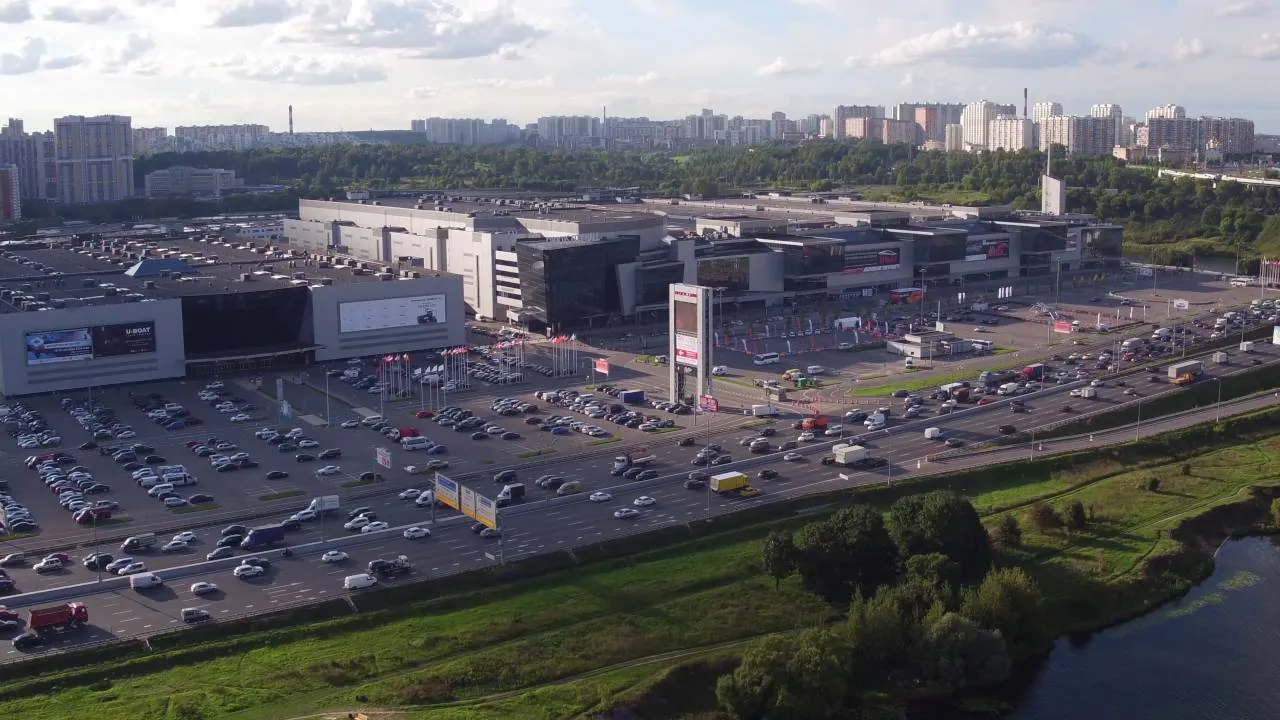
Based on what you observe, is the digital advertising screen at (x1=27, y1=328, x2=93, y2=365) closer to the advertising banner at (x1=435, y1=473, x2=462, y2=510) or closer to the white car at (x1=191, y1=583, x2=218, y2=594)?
the advertising banner at (x1=435, y1=473, x2=462, y2=510)

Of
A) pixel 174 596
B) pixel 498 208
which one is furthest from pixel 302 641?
pixel 498 208

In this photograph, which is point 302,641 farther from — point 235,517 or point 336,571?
point 235,517

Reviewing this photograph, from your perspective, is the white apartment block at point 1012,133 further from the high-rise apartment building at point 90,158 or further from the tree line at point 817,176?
the high-rise apartment building at point 90,158

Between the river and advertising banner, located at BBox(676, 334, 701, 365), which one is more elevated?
advertising banner, located at BBox(676, 334, 701, 365)

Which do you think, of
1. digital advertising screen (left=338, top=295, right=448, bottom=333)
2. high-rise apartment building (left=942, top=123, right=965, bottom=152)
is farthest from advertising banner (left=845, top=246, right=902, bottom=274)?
high-rise apartment building (left=942, top=123, right=965, bottom=152)

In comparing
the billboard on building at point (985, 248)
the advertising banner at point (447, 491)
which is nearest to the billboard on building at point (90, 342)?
the advertising banner at point (447, 491)

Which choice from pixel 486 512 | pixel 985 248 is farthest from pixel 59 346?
pixel 985 248
